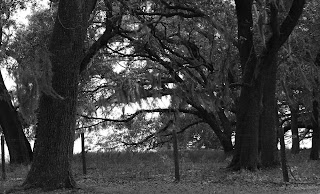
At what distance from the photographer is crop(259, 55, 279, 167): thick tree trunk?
59.8 feet

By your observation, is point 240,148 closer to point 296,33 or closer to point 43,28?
point 296,33

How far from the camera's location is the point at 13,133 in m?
22.2

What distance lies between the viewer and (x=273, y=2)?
47.3ft

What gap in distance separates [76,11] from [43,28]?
8.57 metres

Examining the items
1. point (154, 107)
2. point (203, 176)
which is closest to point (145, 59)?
point (154, 107)

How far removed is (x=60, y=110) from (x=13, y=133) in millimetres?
10533

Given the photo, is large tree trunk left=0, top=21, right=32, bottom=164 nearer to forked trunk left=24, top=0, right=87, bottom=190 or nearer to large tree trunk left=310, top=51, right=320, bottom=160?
forked trunk left=24, top=0, right=87, bottom=190

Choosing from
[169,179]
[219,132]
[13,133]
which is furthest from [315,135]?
[13,133]

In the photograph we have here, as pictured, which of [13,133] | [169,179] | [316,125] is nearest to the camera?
[169,179]

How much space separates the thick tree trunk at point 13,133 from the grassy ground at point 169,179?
177 cm

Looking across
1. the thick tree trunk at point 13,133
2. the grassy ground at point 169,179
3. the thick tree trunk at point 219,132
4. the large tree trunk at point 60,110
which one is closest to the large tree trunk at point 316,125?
the thick tree trunk at point 219,132

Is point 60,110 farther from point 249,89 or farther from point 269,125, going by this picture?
point 269,125

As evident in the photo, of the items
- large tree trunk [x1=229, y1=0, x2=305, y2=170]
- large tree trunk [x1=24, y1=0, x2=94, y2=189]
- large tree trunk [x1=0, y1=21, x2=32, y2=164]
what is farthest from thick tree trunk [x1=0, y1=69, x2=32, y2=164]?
large tree trunk [x1=24, y1=0, x2=94, y2=189]

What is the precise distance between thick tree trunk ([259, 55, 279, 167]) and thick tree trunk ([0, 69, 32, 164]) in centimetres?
868
